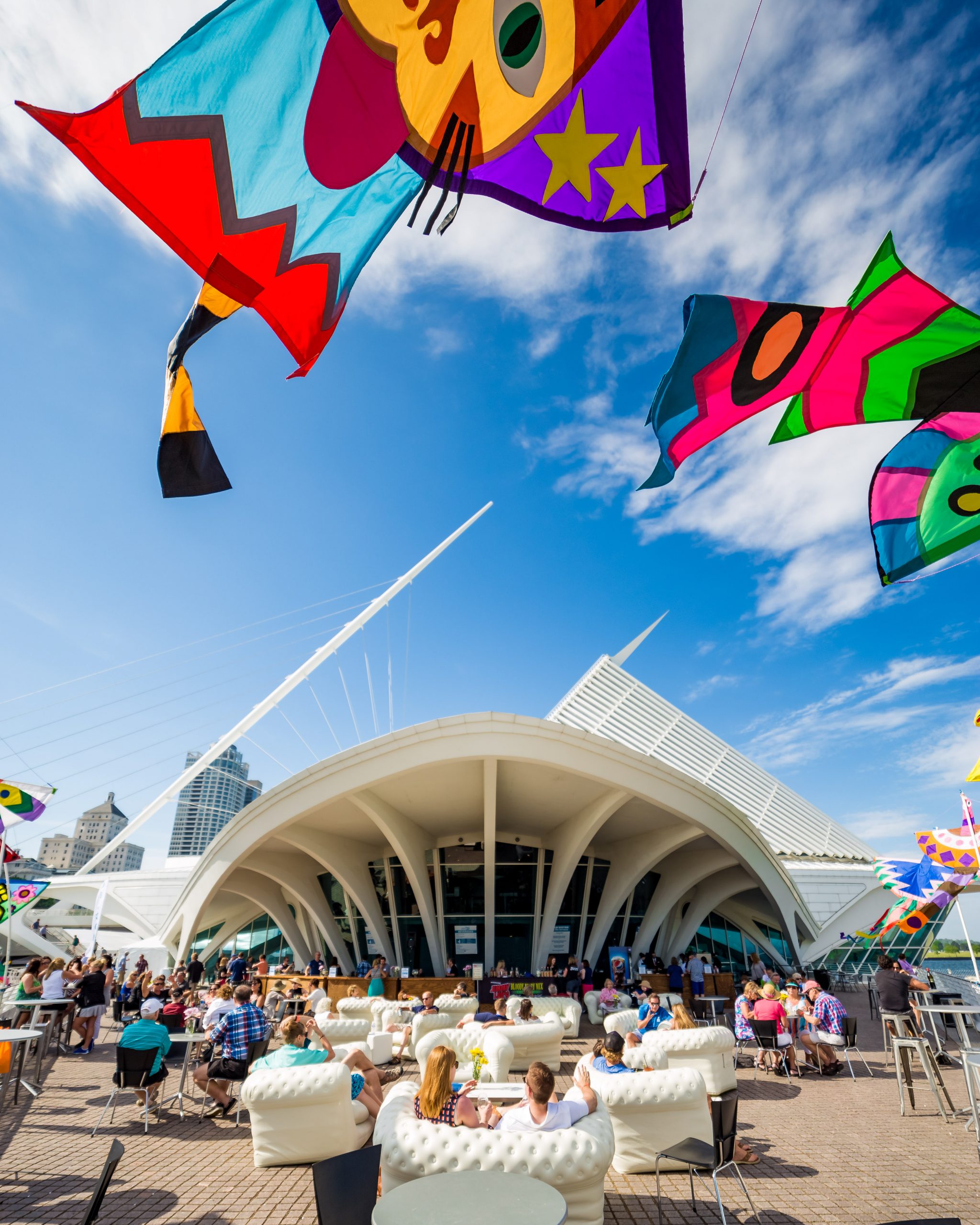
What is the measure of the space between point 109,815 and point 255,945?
111 metres

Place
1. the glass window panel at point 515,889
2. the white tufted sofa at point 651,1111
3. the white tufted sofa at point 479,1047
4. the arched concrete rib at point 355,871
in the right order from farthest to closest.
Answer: the glass window panel at point 515,889 → the arched concrete rib at point 355,871 → the white tufted sofa at point 479,1047 → the white tufted sofa at point 651,1111

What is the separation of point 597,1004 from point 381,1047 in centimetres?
760

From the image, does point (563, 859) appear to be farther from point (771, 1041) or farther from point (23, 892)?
point (23, 892)

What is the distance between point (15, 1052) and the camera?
812 centimetres

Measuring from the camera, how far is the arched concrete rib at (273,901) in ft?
103

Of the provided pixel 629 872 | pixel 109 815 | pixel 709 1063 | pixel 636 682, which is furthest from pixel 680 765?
pixel 109 815

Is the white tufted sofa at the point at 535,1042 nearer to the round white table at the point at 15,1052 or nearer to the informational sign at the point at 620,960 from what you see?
the round white table at the point at 15,1052

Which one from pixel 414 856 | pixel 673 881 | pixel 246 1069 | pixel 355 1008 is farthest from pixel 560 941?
pixel 246 1069

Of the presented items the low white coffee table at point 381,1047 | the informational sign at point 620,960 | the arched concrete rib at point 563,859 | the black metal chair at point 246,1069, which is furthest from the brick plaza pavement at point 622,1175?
the arched concrete rib at point 563,859

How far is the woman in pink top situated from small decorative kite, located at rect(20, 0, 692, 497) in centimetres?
1009

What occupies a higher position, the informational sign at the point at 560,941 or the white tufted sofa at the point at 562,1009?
the informational sign at the point at 560,941

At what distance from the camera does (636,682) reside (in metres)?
47.2

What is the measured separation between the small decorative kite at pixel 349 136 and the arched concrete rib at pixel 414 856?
18.7 meters

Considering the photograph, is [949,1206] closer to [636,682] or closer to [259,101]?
[259,101]
